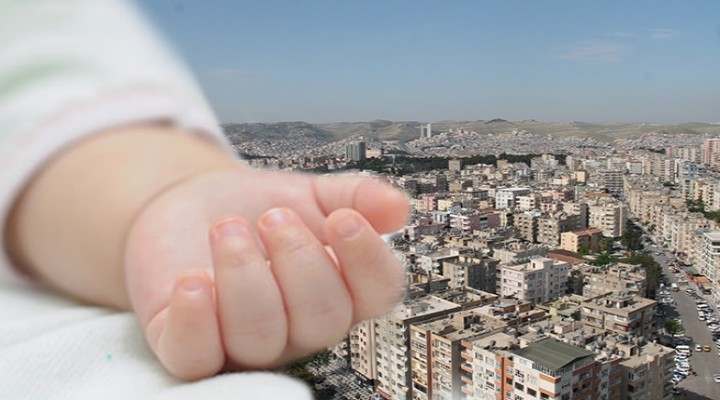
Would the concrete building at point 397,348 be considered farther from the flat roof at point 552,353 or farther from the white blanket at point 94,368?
the white blanket at point 94,368

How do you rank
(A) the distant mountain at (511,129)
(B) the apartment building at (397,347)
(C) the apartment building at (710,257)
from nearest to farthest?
1. (B) the apartment building at (397,347)
2. (C) the apartment building at (710,257)
3. (A) the distant mountain at (511,129)

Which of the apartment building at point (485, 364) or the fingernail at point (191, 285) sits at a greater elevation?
the fingernail at point (191, 285)

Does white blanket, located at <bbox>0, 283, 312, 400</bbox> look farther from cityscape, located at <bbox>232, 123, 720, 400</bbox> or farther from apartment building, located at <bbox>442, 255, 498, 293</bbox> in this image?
apartment building, located at <bbox>442, 255, 498, 293</bbox>

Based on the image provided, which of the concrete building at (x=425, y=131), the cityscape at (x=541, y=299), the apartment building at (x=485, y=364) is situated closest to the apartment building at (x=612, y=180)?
the cityscape at (x=541, y=299)

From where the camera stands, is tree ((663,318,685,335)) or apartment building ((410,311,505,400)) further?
tree ((663,318,685,335))

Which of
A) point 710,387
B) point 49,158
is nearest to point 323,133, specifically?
point 710,387

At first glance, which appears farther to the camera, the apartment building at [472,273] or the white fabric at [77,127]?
the apartment building at [472,273]

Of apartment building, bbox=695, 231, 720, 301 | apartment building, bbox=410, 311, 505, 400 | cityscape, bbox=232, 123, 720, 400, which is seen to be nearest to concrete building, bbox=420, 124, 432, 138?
cityscape, bbox=232, 123, 720, 400
